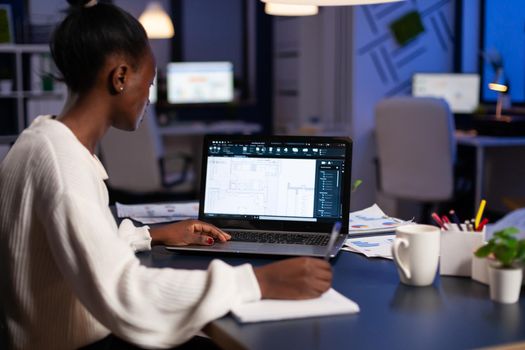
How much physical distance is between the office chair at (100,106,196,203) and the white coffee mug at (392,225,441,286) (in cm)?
365

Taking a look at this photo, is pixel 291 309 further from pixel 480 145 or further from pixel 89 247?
pixel 480 145

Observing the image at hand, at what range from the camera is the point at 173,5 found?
7.48 m

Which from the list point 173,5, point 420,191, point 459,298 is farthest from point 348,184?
point 173,5

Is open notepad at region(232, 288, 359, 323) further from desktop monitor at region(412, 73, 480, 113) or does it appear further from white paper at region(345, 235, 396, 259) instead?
desktop monitor at region(412, 73, 480, 113)

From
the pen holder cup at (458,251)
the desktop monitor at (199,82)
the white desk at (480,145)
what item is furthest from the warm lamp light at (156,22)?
the pen holder cup at (458,251)

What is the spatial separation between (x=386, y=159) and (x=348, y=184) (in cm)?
307

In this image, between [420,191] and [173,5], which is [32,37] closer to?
[173,5]

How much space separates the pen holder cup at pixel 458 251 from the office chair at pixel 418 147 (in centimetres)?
308

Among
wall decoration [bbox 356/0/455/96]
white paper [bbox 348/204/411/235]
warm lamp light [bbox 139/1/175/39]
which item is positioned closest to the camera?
white paper [bbox 348/204/411/235]

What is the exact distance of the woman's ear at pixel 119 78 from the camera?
148 cm

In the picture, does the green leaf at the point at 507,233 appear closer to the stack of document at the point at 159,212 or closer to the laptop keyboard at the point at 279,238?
the laptop keyboard at the point at 279,238

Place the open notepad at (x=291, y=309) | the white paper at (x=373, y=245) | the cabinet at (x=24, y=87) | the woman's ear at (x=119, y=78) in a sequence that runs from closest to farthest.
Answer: the open notepad at (x=291, y=309)
the woman's ear at (x=119, y=78)
the white paper at (x=373, y=245)
the cabinet at (x=24, y=87)

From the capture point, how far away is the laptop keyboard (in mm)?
1859

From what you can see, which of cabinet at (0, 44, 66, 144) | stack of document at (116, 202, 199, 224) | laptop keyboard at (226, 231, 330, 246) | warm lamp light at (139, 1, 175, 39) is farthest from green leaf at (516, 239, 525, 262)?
warm lamp light at (139, 1, 175, 39)
